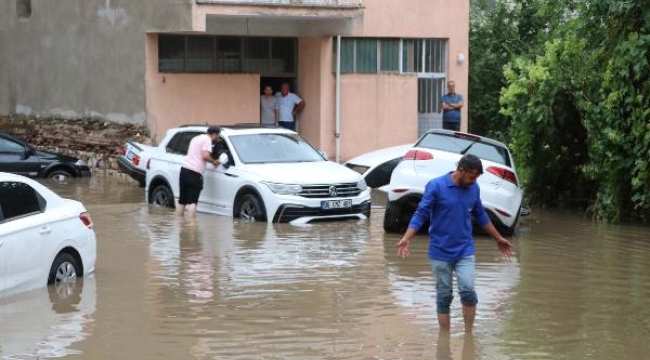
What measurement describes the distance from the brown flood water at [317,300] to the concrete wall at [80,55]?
10.1 m

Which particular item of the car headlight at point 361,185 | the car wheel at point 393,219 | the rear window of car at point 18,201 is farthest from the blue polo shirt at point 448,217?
the car headlight at point 361,185

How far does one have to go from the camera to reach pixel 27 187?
12.1 m

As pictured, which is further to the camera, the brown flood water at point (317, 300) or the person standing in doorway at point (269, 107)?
the person standing in doorway at point (269, 107)

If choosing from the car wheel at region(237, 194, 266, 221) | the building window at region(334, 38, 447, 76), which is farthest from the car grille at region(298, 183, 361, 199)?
the building window at region(334, 38, 447, 76)

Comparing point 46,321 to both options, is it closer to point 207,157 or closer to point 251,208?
point 251,208

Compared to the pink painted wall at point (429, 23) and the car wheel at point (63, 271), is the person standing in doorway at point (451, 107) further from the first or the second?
the car wheel at point (63, 271)

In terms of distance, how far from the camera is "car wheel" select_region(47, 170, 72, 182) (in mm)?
26438

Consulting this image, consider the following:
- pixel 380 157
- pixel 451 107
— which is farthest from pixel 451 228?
pixel 451 107

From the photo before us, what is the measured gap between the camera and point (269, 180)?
1831cm

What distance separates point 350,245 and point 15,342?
713 cm

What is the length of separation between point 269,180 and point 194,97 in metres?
10.8

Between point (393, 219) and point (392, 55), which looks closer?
point (393, 219)

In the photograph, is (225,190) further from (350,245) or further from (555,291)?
(555,291)

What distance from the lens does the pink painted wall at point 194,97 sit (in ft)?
92.1
